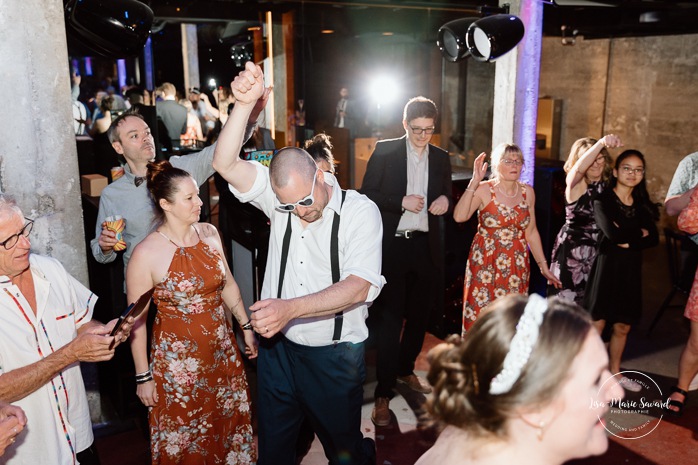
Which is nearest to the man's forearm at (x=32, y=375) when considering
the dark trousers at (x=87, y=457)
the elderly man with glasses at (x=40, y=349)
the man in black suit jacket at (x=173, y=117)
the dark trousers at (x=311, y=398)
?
the elderly man with glasses at (x=40, y=349)

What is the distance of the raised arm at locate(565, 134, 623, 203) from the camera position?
3959 mm

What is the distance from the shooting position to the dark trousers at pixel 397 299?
143 inches

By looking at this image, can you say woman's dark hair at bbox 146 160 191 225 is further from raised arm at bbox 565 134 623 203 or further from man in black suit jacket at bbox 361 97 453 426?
raised arm at bbox 565 134 623 203

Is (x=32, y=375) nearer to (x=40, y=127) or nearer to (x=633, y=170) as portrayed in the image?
(x=40, y=127)

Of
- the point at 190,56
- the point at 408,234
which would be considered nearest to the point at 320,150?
the point at 408,234

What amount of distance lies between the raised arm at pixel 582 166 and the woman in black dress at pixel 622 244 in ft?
0.38

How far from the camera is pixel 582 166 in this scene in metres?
4.06

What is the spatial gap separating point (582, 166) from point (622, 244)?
547 millimetres

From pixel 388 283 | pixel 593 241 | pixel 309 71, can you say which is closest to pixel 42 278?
pixel 388 283

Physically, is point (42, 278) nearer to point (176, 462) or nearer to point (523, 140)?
point (176, 462)

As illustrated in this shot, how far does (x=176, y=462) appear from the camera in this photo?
110 inches

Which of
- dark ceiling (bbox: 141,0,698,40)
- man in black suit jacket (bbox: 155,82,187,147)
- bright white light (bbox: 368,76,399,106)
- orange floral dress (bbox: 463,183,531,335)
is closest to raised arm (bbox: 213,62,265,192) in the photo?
orange floral dress (bbox: 463,183,531,335)

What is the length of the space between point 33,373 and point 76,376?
10.5 inches

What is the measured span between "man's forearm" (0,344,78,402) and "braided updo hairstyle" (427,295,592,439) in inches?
49.1
